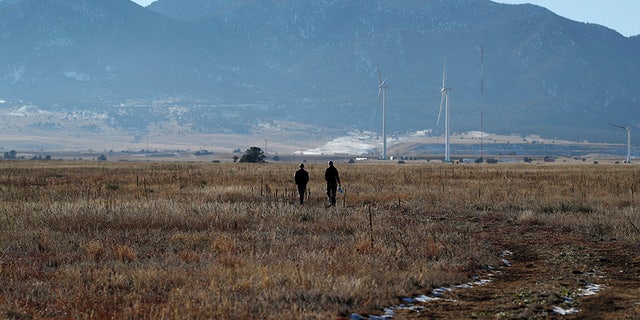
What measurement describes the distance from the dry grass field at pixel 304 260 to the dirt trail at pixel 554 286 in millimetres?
39

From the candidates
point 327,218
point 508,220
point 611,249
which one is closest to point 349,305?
point 611,249

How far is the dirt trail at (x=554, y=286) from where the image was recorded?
12.5 metres

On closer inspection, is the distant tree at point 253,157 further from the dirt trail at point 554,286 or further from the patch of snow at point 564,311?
the patch of snow at point 564,311

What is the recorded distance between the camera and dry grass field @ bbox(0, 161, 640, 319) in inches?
494

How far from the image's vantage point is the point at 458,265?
16375 millimetres

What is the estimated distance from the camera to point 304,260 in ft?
52.4

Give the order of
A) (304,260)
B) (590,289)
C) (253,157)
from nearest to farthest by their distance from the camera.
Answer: (590,289) < (304,260) < (253,157)

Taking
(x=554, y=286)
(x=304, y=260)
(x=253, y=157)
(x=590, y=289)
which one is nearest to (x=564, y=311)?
(x=554, y=286)

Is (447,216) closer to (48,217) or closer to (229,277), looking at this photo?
(48,217)

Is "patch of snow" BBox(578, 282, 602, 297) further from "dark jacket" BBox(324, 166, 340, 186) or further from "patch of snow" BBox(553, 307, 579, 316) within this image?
"dark jacket" BBox(324, 166, 340, 186)

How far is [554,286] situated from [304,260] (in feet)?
14.2

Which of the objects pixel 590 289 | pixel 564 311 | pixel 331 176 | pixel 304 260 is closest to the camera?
pixel 564 311

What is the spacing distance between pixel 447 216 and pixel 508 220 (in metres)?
2.07

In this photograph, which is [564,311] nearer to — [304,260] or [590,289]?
[590,289]
